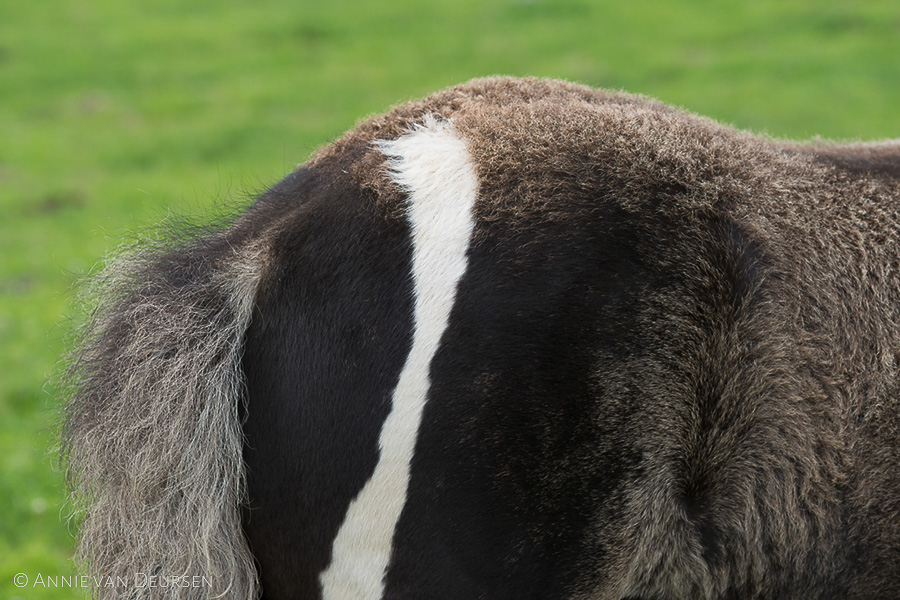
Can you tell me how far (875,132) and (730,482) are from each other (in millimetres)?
7725

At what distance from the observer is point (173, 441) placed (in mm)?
2193

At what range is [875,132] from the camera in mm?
8852

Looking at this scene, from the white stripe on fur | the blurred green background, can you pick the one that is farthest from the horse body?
the blurred green background

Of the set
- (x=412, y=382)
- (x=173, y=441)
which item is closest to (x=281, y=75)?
(x=173, y=441)

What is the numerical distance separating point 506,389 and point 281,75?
1011 cm

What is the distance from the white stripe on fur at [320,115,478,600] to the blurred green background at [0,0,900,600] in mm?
5136

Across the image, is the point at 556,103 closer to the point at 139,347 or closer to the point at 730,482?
the point at 730,482

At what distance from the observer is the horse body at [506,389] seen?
6.98ft

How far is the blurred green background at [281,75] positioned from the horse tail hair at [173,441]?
4.69 meters

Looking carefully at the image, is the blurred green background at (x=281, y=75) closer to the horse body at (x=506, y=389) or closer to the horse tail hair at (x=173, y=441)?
the horse tail hair at (x=173, y=441)

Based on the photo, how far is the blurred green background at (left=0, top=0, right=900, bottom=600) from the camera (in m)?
8.77

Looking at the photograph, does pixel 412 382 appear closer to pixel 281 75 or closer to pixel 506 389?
pixel 506 389

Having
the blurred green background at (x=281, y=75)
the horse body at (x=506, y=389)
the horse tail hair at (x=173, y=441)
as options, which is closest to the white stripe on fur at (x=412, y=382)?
the horse body at (x=506, y=389)

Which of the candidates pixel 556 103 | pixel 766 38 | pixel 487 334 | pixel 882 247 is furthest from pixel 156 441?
pixel 766 38
